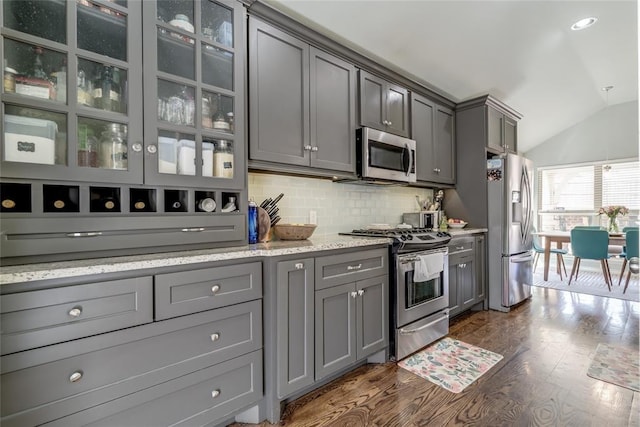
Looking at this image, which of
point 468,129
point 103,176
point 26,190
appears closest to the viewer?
point 26,190

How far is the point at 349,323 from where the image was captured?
1968mm

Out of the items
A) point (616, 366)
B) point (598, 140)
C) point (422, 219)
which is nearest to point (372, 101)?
point (422, 219)

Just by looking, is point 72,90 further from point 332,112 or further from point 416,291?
point 416,291

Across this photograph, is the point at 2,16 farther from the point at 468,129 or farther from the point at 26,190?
the point at 468,129

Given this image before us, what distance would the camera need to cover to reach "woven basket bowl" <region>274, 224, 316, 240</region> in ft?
6.84

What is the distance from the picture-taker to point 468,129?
3.65 meters

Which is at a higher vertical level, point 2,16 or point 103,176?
point 2,16

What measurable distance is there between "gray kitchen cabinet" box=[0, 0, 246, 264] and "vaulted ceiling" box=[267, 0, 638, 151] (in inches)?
33.2

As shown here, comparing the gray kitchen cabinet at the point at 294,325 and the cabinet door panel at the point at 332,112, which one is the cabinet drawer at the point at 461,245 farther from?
the gray kitchen cabinet at the point at 294,325

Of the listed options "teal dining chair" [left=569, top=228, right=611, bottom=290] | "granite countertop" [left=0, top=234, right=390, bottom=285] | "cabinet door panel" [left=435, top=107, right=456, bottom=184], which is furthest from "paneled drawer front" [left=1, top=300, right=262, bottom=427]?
"teal dining chair" [left=569, top=228, right=611, bottom=290]

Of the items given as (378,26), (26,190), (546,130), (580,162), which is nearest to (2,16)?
(26,190)

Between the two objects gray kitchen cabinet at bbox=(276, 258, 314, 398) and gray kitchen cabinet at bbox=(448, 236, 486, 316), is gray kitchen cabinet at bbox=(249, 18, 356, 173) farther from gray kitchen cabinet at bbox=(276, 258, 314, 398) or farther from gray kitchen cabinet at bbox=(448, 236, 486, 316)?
gray kitchen cabinet at bbox=(448, 236, 486, 316)

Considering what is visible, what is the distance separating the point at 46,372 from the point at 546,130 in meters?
7.50

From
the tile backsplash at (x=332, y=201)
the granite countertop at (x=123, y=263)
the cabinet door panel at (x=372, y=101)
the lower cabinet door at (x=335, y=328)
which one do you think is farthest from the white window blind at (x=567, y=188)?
the granite countertop at (x=123, y=263)
